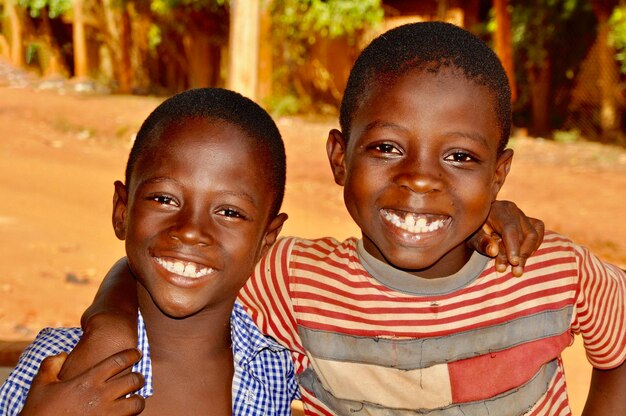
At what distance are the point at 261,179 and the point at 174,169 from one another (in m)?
0.22

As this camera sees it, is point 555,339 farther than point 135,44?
No

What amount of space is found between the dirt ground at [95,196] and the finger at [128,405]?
256 cm

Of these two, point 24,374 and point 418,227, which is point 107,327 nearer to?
point 24,374

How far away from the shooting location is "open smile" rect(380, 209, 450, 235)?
69.9 inches

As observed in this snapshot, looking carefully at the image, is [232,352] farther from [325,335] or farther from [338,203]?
[338,203]

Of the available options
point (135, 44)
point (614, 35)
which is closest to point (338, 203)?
point (614, 35)

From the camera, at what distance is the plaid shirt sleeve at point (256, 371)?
1.95 m

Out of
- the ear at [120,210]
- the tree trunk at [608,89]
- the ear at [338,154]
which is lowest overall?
the tree trunk at [608,89]

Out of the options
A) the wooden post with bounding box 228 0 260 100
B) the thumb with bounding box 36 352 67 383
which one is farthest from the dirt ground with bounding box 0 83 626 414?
the thumb with bounding box 36 352 67 383

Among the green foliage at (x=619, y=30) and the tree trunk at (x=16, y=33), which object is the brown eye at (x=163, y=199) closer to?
the green foliage at (x=619, y=30)

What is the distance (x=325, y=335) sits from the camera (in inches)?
74.4

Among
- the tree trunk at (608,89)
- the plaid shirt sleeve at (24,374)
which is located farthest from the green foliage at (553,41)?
the plaid shirt sleeve at (24,374)

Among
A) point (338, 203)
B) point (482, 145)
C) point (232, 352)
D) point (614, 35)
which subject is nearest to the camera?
point (482, 145)

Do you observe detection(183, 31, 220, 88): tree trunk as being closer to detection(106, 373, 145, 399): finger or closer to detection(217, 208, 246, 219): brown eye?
detection(217, 208, 246, 219): brown eye
